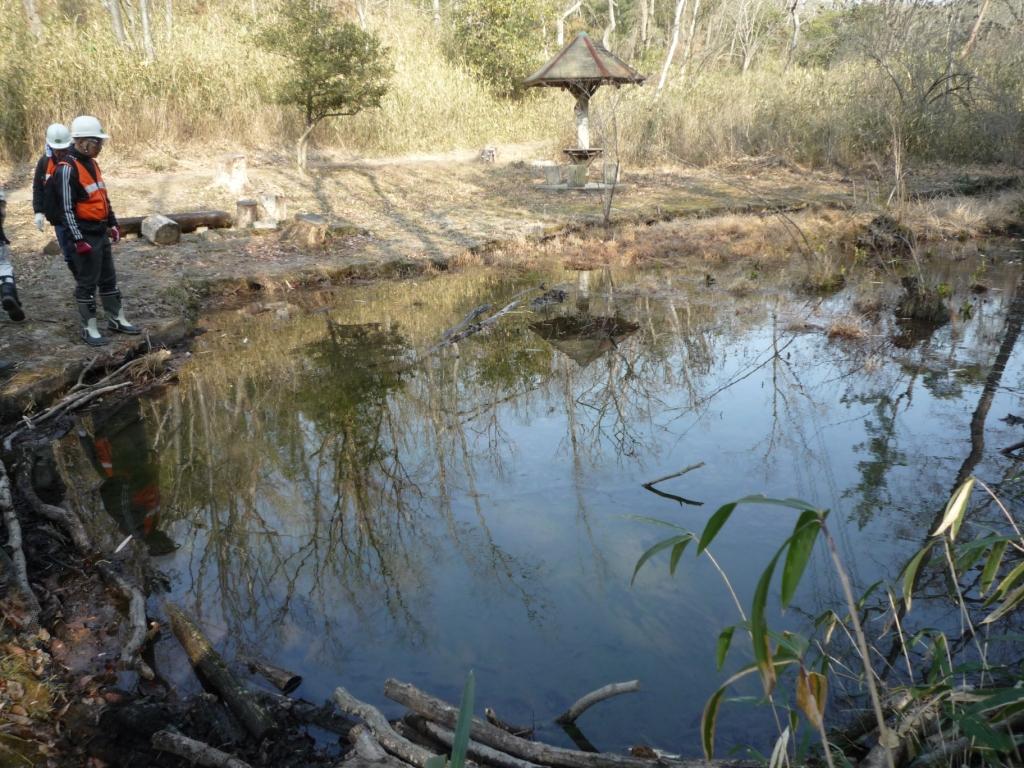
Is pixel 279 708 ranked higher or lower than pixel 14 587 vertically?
lower

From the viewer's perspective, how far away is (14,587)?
339 cm

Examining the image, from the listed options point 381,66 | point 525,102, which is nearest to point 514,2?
point 525,102

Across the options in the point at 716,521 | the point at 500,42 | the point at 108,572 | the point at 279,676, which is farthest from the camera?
the point at 500,42

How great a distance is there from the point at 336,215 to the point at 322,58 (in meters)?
3.80

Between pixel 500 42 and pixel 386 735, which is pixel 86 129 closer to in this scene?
pixel 386 735

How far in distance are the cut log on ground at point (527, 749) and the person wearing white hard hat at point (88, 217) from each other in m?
5.09

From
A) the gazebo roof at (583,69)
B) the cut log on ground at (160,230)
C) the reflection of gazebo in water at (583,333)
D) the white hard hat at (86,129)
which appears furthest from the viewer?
the gazebo roof at (583,69)

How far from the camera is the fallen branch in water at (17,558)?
3.32 m

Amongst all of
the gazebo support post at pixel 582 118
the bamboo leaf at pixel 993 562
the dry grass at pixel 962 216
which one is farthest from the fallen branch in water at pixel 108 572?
the gazebo support post at pixel 582 118

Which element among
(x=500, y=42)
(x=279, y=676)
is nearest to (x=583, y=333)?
(x=279, y=676)

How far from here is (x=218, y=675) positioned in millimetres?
3021

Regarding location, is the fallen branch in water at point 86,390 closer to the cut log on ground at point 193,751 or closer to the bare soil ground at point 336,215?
the bare soil ground at point 336,215

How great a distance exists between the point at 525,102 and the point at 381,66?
8572 mm

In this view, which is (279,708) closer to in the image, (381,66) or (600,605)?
(600,605)
